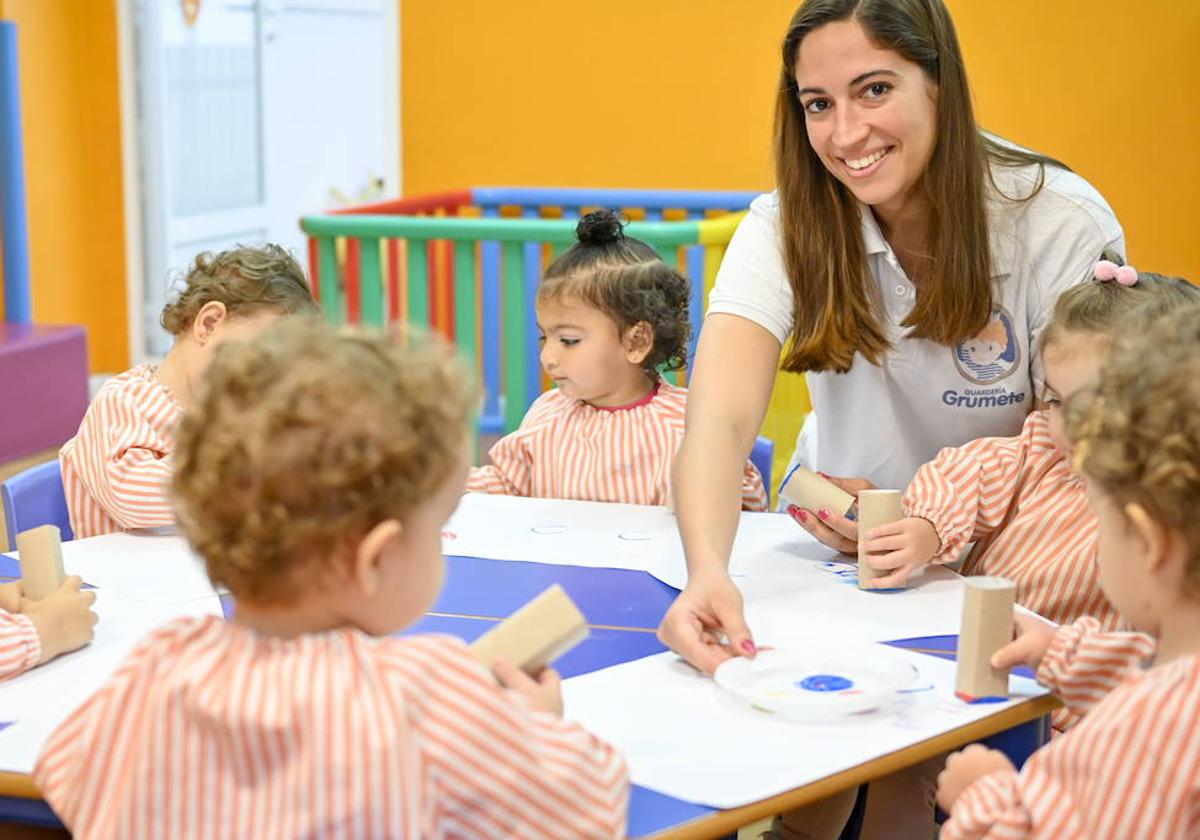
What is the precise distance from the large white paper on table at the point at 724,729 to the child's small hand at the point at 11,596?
60 centimetres

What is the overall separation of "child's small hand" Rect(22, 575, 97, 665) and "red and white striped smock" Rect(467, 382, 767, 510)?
0.89 metres

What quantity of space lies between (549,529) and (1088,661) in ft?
2.88

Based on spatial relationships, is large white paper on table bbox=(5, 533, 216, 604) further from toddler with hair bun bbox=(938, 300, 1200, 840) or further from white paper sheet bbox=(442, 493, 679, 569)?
toddler with hair bun bbox=(938, 300, 1200, 840)

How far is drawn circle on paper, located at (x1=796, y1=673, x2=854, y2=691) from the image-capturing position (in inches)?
57.1

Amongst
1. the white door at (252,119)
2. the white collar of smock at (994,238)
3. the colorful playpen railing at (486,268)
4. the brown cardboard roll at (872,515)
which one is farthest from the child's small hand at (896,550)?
the white door at (252,119)

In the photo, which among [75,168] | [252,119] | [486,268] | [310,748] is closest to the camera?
[310,748]

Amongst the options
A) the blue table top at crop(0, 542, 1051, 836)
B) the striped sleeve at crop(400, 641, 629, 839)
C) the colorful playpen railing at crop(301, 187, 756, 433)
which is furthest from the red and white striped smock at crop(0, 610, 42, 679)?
the colorful playpen railing at crop(301, 187, 756, 433)

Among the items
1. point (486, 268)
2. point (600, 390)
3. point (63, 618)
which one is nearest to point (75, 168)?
point (486, 268)

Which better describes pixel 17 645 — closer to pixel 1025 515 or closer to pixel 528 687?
pixel 528 687

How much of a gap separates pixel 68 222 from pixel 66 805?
15.9 feet

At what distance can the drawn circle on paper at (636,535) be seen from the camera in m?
2.08

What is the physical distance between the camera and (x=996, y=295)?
7.01 ft

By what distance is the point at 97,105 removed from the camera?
569 cm

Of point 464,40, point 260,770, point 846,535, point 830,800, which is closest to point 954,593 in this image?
point 846,535
